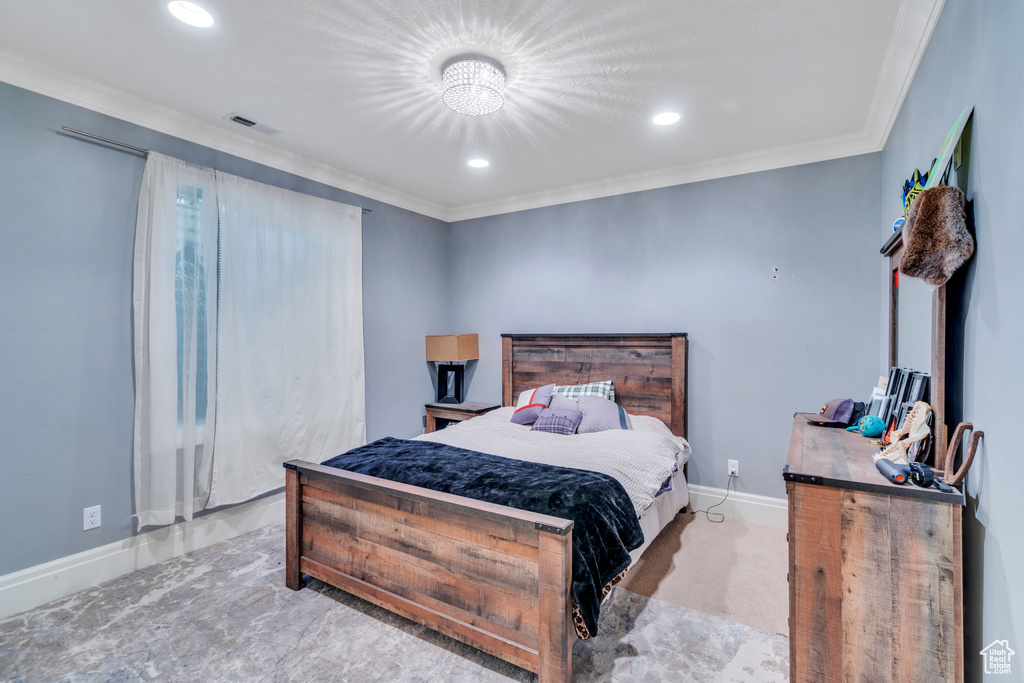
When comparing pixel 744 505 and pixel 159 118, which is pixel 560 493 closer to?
pixel 744 505

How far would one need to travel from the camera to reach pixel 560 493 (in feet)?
6.25

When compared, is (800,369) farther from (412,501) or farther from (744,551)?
(412,501)

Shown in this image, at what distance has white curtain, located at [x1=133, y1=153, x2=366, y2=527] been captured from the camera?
2.52 metres

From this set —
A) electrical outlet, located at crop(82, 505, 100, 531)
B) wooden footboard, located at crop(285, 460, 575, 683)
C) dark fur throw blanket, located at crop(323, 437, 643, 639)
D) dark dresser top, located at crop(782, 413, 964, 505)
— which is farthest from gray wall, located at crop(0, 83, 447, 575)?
dark dresser top, located at crop(782, 413, 964, 505)

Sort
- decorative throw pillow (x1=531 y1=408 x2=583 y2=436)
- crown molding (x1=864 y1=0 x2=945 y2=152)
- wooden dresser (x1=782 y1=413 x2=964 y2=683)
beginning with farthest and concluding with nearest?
1. decorative throw pillow (x1=531 y1=408 x2=583 y2=436)
2. crown molding (x1=864 y1=0 x2=945 y2=152)
3. wooden dresser (x1=782 y1=413 x2=964 y2=683)

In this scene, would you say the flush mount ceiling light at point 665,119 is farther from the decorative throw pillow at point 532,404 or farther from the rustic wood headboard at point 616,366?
the decorative throw pillow at point 532,404

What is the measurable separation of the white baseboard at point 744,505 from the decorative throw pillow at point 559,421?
1.09m

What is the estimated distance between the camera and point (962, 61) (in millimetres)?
1380

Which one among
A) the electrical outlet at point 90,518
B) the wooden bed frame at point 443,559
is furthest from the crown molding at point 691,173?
the electrical outlet at point 90,518

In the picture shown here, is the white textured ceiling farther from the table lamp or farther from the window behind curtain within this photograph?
the table lamp

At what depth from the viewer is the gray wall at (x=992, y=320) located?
3.33ft

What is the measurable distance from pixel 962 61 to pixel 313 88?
2588 millimetres

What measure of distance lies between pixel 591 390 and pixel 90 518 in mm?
3115

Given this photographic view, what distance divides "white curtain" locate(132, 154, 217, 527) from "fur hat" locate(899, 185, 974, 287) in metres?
3.31
